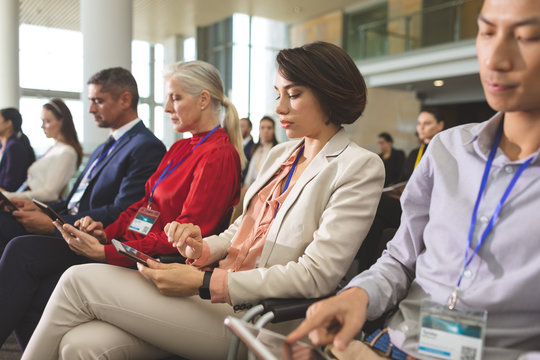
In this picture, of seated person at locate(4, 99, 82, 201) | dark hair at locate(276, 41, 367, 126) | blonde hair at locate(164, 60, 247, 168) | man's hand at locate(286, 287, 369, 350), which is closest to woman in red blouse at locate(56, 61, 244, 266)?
blonde hair at locate(164, 60, 247, 168)

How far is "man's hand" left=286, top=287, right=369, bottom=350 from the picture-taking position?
89 cm

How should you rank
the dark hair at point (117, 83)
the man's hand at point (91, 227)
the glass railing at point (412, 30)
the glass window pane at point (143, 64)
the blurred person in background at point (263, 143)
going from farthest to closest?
1. the glass window pane at point (143, 64)
2. the glass railing at point (412, 30)
3. the blurred person in background at point (263, 143)
4. the dark hair at point (117, 83)
5. the man's hand at point (91, 227)

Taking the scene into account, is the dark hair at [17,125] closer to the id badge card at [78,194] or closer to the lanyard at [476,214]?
the id badge card at [78,194]

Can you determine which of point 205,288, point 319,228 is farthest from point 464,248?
point 205,288

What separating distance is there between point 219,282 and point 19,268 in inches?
40.9

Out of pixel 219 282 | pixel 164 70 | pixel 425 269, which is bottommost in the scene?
pixel 219 282

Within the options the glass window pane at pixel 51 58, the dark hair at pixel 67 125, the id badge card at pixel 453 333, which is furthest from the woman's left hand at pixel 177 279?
the glass window pane at pixel 51 58

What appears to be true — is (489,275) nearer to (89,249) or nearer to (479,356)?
(479,356)

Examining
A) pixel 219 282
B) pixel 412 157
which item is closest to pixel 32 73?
pixel 412 157

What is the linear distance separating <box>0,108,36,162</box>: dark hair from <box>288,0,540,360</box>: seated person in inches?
168

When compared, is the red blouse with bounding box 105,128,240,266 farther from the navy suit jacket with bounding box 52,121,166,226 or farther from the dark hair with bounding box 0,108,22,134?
the dark hair with bounding box 0,108,22,134

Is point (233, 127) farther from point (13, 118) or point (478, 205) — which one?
point (13, 118)

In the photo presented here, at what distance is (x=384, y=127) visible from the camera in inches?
509

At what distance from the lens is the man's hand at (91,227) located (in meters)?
1.98
